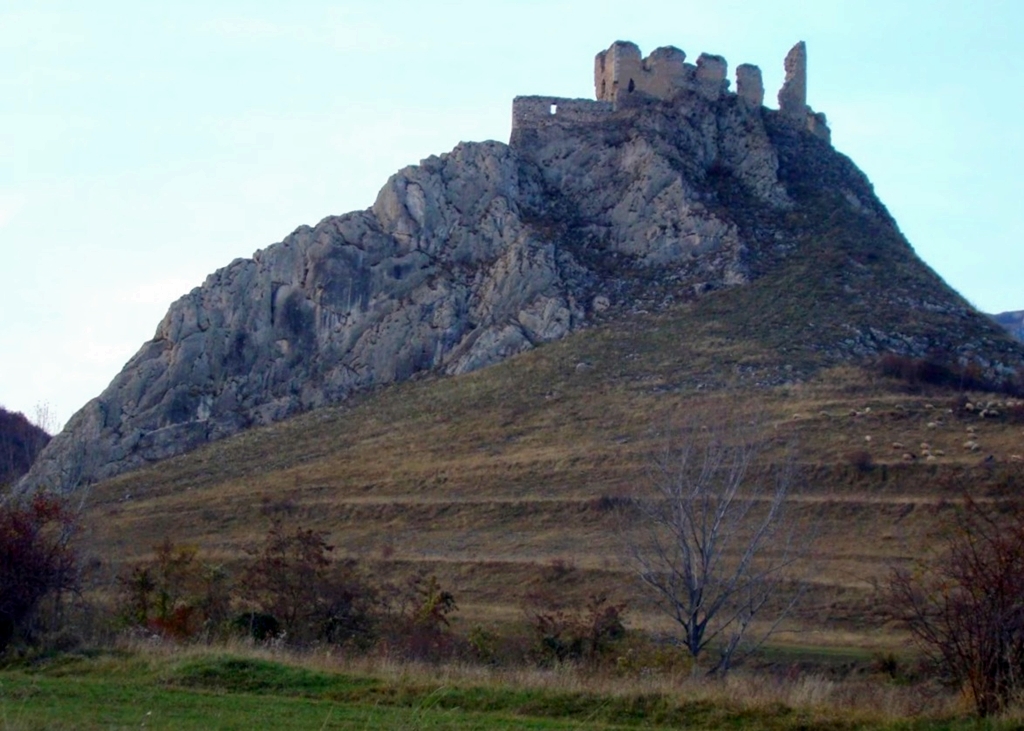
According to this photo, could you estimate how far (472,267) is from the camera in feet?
214

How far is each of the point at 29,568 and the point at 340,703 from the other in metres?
8.15

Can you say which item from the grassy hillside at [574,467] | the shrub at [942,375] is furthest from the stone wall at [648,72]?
the shrub at [942,375]

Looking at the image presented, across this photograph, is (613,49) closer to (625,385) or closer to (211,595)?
(625,385)

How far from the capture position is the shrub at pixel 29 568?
1984 centimetres

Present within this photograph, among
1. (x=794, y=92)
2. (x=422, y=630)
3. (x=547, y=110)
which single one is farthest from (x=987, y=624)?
(x=794, y=92)

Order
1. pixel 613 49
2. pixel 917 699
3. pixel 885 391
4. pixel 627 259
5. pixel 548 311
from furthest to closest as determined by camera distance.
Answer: pixel 613 49, pixel 627 259, pixel 548 311, pixel 885 391, pixel 917 699

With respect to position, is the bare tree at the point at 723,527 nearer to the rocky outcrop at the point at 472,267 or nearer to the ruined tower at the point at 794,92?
the rocky outcrop at the point at 472,267

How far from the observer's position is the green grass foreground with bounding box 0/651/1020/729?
1304cm

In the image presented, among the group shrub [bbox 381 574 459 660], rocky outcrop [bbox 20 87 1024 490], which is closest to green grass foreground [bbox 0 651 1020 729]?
shrub [bbox 381 574 459 660]

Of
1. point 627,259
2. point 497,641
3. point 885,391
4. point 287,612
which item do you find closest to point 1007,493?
point 885,391

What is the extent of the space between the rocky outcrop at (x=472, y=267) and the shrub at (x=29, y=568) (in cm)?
3769

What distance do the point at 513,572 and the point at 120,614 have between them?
14.0 metres

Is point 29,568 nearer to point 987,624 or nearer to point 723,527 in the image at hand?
point 987,624

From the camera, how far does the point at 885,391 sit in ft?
162
